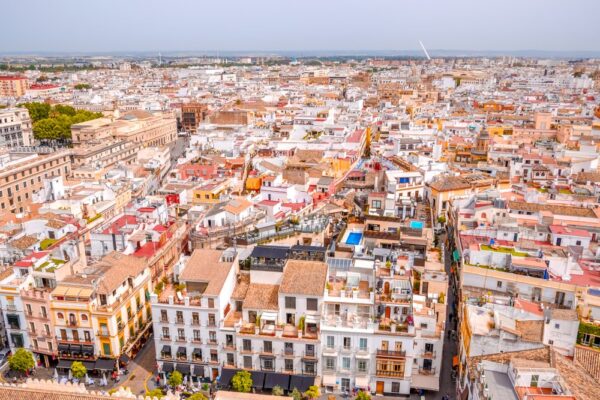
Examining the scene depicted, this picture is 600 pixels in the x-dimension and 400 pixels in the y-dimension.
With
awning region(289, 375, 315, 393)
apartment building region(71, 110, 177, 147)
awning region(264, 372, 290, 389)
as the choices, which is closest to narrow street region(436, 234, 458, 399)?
awning region(289, 375, 315, 393)

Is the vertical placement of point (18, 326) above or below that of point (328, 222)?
below

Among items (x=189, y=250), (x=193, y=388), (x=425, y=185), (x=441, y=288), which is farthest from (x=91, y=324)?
(x=425, y=185)

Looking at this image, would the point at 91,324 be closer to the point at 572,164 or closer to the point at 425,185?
the point at 425,185

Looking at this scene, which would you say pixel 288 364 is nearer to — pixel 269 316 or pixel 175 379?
pixel 269 316

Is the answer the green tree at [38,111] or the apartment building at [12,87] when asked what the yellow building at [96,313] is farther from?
the apartment building at [12,87]

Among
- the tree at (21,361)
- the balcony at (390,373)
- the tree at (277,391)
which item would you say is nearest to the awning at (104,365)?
the tree at (21,361)

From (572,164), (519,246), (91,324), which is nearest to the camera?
(91,324)

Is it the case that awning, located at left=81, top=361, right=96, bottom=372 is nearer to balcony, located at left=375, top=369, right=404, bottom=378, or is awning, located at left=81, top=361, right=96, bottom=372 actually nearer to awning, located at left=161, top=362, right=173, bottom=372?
awning, located at left=161, top=362, right=173, bottom=372

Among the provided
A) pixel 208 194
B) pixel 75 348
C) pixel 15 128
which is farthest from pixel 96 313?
pixel 15 128
